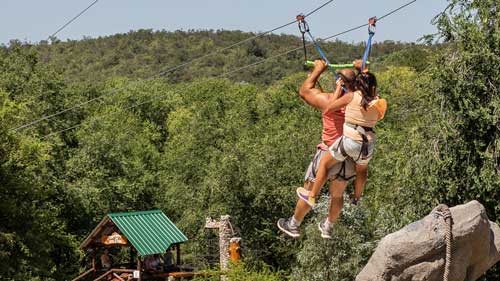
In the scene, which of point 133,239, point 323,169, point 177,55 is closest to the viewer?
point 323,169

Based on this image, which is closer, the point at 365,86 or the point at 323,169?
the point at 365,86

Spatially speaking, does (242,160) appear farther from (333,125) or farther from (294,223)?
(333,125)

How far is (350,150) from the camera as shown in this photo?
23.7 ft

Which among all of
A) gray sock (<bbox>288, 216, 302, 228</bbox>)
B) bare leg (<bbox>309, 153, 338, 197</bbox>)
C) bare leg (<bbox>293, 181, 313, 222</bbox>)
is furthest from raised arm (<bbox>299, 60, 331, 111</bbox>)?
gray sock (<bbox>288, 216, 302, 228</bbox>)

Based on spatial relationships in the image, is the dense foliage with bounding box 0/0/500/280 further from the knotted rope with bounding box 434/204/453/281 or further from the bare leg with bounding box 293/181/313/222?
the bare leg with bounding box 293/181/313/222

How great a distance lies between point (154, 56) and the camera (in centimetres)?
11369

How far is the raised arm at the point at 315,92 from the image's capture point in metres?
7.27

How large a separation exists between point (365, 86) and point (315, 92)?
52 cm

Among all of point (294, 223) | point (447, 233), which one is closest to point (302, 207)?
point (294, 223)

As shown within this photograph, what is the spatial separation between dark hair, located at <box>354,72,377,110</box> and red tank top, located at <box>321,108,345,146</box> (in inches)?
14.9

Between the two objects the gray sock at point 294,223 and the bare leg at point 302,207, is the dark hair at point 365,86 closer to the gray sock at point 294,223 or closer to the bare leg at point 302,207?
the bare leg at point 302,207

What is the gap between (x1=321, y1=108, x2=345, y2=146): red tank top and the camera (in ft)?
24.6

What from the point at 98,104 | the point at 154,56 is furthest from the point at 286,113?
the point at 154,56

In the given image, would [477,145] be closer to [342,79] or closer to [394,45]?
[342,79]
